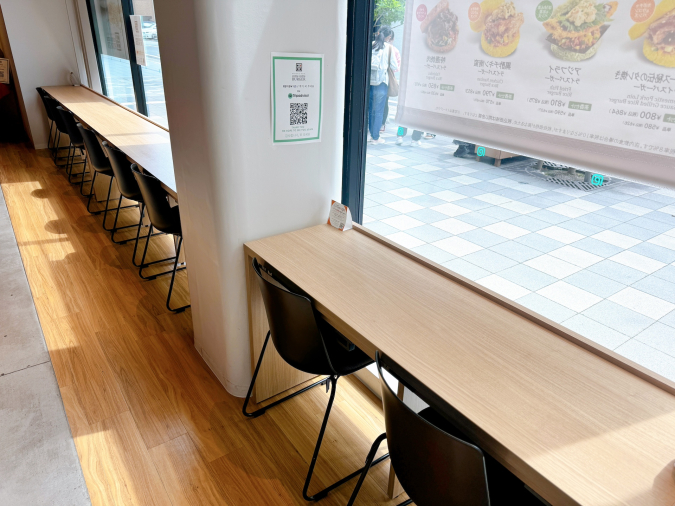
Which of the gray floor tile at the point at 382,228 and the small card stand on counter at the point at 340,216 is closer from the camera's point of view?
the small card stand on counter at the point at 340,216

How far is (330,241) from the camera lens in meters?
1.88

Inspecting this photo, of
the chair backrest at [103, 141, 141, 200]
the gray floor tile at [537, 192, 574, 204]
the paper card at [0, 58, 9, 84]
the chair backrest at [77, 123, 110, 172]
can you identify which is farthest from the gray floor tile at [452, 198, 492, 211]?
the paper card at [0, 58, 9, 84]

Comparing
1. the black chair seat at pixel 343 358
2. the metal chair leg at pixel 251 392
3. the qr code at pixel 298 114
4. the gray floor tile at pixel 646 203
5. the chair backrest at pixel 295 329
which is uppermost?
the qr code at pixel 298 114

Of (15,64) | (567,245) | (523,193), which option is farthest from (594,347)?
(15,64)

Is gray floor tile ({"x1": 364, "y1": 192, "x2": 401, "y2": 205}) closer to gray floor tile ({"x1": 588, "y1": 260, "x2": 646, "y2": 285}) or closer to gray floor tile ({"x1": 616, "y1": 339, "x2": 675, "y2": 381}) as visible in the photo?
gray floor tile ({"x1": 588, "y1": 260, "x2": 646, "y2": 285})

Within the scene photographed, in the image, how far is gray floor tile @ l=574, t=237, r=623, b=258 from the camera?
1.39 meters

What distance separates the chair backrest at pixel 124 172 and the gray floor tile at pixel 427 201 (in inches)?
71.3

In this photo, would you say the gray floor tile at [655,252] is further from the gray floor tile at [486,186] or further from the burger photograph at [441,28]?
the burger photograph at [441,28]

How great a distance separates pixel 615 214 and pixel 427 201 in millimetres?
735

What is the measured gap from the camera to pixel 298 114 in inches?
69.4

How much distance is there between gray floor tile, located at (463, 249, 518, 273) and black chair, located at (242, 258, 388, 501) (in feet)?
1.79

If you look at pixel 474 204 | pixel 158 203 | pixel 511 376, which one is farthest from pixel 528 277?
pixel 158 203

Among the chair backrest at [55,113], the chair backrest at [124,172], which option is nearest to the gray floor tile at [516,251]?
the chair backrest at [124,172]

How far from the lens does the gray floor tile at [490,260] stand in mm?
1705
